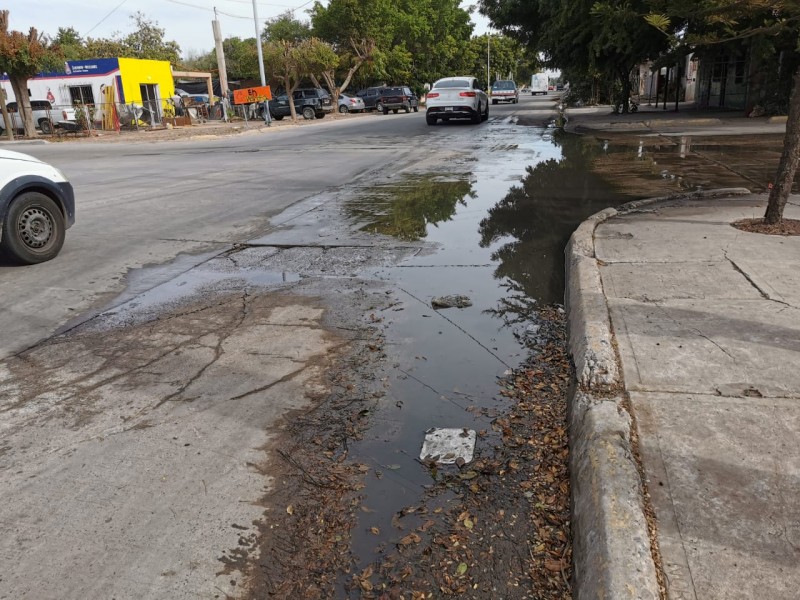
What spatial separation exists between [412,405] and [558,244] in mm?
4016

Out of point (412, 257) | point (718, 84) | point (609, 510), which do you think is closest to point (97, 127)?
point (718, 84)

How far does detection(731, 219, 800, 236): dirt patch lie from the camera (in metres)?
6.52

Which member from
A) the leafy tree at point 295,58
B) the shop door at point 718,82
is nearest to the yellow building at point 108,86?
the leafy tree at point 295,58

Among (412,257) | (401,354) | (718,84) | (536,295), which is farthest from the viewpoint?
(718,84)

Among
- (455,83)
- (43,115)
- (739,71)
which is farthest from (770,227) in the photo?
(43,115)

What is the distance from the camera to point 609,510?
2.46m

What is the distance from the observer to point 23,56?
94.7 feet

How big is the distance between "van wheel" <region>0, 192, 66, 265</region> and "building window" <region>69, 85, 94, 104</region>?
36.6 metres

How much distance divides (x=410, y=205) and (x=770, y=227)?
504 centimetres

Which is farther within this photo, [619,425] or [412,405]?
[412,405]

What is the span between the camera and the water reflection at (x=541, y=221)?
19.9 feet

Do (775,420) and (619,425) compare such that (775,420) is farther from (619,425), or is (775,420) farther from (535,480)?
(535,480)

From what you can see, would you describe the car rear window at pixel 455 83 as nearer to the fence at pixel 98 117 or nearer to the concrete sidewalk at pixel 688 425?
the fence at pixel 98 117

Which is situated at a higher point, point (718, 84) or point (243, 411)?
point (718, 84)
